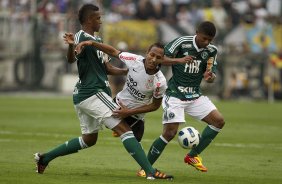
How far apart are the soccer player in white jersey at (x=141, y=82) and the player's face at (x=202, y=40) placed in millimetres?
1439

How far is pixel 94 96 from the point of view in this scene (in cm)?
1238

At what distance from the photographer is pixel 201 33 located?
45.5 feet

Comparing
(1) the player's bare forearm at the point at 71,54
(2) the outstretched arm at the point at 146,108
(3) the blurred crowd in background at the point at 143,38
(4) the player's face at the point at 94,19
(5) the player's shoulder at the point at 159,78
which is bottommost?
(3) the blurred crowd in background at the point at 143,38

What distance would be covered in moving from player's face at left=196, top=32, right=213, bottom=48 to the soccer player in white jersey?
56.6 inches

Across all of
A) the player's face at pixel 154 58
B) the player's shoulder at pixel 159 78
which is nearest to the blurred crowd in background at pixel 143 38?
the player's shoulder at pixel 159 78

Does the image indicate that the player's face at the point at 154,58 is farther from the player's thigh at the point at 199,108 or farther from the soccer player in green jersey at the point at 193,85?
the player's thigh at the point at 199,108

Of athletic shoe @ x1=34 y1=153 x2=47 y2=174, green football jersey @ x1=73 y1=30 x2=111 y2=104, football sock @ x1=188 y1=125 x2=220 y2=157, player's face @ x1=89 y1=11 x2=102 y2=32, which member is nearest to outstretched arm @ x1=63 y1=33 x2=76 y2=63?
green football jersey @ x1=73 y1=30 x2=111 y2=104

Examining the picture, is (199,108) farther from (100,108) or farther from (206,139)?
(100,108)

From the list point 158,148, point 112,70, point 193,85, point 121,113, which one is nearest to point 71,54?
point 112,70

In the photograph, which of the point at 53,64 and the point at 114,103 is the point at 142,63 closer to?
the point at 114,103

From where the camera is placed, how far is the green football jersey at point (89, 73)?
12.4 metres

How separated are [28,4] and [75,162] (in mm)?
24727

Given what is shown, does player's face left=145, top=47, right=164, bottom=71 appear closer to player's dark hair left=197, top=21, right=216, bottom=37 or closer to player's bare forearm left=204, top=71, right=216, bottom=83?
player's bare forearm left=204, top=71, right=216, bottom=83

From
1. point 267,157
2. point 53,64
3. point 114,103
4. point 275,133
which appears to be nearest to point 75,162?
point 114,103
